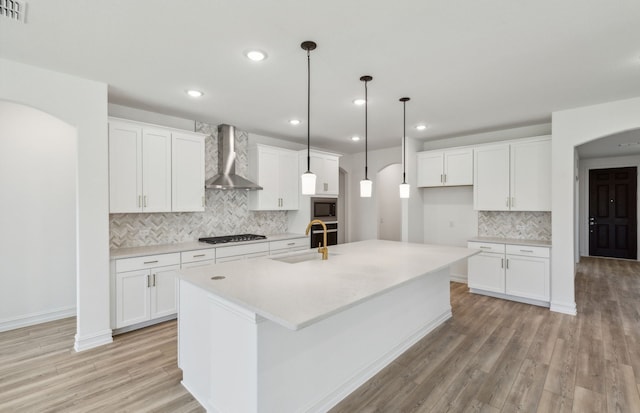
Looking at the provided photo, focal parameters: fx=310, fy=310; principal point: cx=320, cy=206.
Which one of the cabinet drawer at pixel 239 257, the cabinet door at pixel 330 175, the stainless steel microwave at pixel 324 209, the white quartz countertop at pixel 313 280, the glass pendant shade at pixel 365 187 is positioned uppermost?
the cabinet door at pixel 330 175

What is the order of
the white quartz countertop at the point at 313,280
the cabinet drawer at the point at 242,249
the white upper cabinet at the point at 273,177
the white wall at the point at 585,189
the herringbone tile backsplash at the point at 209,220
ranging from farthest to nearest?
the white wall at the point at 585,189 → the white upper cabinet at the point at 273,177 → the cabinet drawer at the point at 242,249 → the herringbone tile backsplash at the point at 209,220 → the white quartz countertop at the point at 313,280

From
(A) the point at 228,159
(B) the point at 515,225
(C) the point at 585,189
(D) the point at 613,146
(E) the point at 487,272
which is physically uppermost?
(D) the point at 613,146

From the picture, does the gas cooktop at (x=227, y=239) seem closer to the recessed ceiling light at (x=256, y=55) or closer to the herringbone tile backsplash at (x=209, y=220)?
the herringbone tile backsplash at (x=209, y=220)

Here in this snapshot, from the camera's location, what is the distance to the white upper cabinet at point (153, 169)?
10.9 feet

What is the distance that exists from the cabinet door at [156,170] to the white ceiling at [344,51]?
15.7 inches

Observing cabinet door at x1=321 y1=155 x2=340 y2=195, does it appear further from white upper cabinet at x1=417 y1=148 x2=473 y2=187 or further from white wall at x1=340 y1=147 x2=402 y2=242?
white upper cabinet at x1=417 y1=148 x2=473 y2=187

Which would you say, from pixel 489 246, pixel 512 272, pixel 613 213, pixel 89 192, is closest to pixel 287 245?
pixel 89 192

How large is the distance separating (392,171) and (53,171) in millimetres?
6588

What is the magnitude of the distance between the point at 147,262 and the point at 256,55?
2454 millimetres

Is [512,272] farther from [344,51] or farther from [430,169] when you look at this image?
[344,51]

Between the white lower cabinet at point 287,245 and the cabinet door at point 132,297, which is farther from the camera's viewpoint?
the white lower cabinet at point 287,245

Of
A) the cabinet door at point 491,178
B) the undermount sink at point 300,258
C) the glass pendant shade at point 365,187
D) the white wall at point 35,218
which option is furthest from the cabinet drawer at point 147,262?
the cabinet door at point 491,178

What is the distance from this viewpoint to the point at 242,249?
4191 mm

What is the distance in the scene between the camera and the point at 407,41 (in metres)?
2.22
